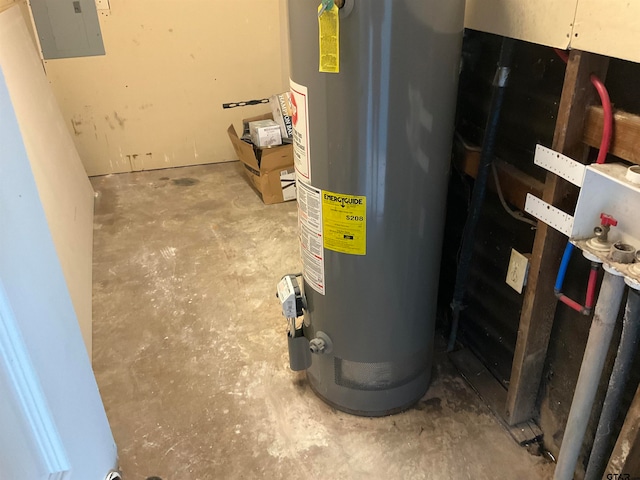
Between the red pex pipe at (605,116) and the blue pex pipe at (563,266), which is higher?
the red pex pipe at (605,116)

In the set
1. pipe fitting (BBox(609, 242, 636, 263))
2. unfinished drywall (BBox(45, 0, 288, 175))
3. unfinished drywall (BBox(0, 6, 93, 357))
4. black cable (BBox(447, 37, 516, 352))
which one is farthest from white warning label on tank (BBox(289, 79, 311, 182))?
unfinished drywall (BBox(45, 0, 288, 175))

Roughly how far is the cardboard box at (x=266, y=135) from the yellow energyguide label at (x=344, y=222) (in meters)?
1.73

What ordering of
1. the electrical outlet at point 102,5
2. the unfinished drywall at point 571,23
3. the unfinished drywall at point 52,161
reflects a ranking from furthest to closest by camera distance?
the electrical outlet at point 102,5 → the unfinished drywall at point 52,161 → the unfinished drywall at point 571,23

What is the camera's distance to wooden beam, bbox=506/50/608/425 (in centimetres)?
105

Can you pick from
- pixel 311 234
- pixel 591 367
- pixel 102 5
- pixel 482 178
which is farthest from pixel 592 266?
pixel 102 5

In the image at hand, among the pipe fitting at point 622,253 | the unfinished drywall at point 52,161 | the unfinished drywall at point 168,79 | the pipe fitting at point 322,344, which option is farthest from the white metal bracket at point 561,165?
the unfinished drywall at point 168,79

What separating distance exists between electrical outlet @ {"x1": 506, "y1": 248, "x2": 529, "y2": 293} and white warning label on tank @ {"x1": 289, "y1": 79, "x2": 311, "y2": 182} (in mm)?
600

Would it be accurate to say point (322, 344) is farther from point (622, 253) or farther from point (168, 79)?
point (168, 79)

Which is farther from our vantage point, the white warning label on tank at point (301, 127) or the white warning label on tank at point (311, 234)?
the white warning label on tank at point (311, 234)

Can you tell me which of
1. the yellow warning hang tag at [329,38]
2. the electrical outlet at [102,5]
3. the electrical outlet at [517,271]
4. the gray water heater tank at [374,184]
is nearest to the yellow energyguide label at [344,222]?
the gray water heater tank at [374,184]

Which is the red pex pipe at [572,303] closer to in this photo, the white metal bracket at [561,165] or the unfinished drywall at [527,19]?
the white metal bracket at [561,165]

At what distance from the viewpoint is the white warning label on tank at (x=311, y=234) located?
134 centimetres

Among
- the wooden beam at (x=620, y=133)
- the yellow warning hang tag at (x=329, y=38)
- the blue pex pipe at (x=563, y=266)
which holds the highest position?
the yellow warning hang tag at (x=329, y=38)

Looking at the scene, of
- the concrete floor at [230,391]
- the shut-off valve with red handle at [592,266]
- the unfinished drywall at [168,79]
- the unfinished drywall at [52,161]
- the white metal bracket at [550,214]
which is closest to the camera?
the shut-off valve with red handle at [592,266]
